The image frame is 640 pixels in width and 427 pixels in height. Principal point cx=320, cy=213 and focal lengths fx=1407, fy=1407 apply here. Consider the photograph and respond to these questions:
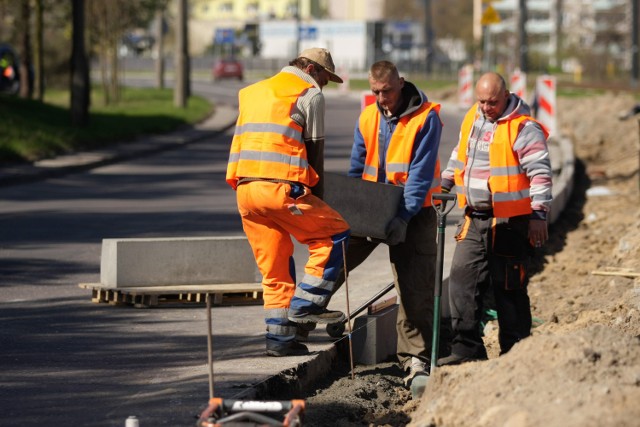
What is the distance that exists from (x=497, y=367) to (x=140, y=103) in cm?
3737

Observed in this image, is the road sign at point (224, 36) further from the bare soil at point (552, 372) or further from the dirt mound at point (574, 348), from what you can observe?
the bare soil at point (552, 372)

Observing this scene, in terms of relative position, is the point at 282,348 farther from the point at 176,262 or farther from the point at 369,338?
the point at 176,262

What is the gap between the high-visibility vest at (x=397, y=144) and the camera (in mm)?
8469

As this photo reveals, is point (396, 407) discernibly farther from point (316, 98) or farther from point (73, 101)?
point (73, 101)

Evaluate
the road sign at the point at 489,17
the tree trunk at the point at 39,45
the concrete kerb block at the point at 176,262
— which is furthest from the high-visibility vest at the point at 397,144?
the road sign at the point at 489,17

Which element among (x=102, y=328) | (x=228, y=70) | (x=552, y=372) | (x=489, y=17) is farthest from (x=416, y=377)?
(x=228, y=70)

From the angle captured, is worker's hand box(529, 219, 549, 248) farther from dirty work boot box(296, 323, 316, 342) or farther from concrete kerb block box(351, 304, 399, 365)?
dirty work boot box(296, 323, 316, 342)

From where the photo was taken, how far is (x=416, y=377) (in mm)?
8141

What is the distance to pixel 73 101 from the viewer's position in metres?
28.6

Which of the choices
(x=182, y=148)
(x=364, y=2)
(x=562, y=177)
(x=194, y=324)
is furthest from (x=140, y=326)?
(x=364, y=2)

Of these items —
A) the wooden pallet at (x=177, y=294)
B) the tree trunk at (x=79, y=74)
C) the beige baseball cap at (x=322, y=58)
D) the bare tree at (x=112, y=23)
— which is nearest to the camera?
the beige baseball cap at (x=322, y=58)

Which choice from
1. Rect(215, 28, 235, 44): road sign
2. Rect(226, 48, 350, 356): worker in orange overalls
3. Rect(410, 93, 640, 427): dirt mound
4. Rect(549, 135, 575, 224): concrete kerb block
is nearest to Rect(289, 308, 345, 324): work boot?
Rect(226, 48, 350, 356): worker in orange overalls

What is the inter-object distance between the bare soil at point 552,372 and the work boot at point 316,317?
402mm

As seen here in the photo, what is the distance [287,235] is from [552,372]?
255cm
